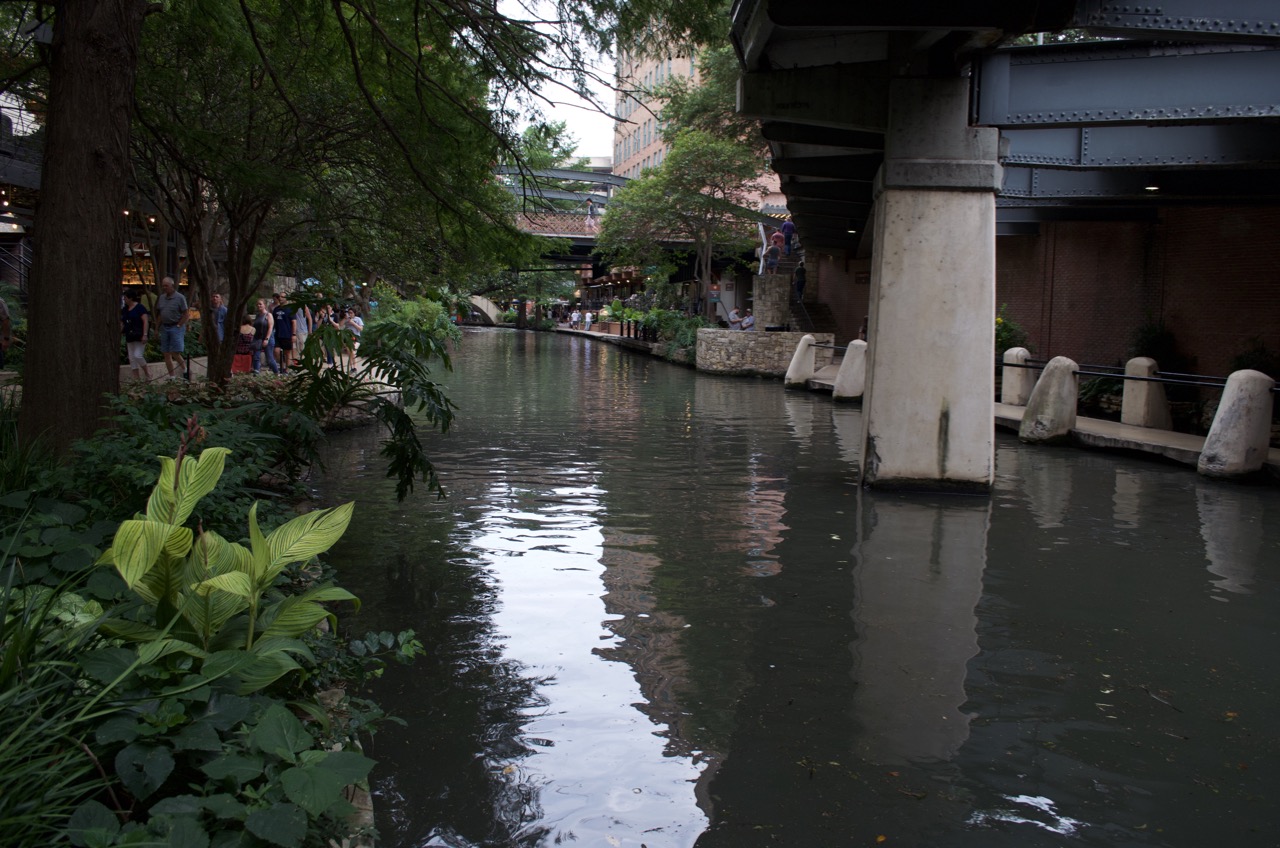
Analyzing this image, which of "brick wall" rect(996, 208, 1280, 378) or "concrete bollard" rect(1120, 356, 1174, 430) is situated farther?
"brick wall" rect(996, 208, 1280, 378)

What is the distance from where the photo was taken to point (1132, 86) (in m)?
10.9

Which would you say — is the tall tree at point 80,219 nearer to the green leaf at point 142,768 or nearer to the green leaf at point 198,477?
the green leaf at point 198,477

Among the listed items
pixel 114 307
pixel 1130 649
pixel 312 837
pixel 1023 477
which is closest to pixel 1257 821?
pixel 1130 649

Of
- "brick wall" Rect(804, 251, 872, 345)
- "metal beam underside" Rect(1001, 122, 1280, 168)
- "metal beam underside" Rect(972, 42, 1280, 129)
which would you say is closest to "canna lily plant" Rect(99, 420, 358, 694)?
"metal beam underside" Rect(972, 42, 1280, 129)

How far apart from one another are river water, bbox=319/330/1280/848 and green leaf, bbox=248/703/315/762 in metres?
1.10

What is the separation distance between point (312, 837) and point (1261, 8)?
9875mm

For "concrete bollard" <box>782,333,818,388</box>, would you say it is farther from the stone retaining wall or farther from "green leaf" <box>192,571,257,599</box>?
"green leaf" <box>192,571,257,599</box>

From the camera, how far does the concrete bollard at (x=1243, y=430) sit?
40.3ft

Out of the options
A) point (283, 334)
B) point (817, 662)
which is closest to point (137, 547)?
point (817, 662)

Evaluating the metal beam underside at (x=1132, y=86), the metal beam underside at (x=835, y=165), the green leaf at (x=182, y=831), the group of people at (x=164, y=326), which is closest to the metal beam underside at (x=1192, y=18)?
the metal beam underside at (x=1132, y=86)

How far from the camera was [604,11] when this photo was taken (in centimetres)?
952

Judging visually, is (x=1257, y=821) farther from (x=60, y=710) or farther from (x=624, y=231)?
(x=624, y=231)

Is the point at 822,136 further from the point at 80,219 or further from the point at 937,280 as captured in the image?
the point at 80,219

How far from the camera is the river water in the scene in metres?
4.09
